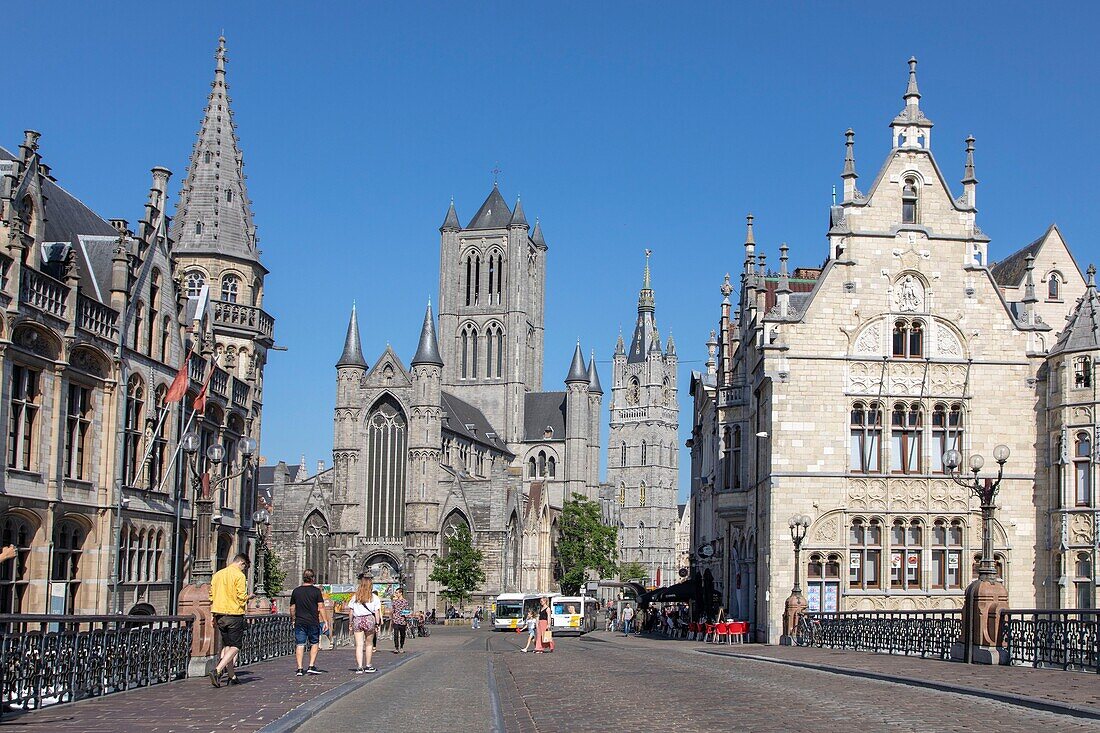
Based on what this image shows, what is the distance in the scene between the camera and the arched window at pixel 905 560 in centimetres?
4288

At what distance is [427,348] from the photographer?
11150 cm

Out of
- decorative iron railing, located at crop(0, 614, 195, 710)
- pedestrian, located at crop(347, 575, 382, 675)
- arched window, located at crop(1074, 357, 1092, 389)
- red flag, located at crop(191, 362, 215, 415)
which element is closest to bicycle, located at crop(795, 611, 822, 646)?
arched window, located at crop(1074, 357, 1092, 389)

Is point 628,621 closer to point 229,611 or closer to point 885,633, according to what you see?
point 885,633

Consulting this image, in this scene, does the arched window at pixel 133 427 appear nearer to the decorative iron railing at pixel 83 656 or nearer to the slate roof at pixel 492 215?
the decorative iron railing at pixel 83 656

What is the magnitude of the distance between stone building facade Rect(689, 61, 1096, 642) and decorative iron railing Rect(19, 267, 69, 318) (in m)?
22.3

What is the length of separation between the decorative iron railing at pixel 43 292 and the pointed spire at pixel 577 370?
112258 millimetres

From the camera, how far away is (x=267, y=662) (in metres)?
26.4

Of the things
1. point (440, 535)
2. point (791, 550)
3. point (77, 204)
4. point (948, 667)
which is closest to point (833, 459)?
point (791, 550)

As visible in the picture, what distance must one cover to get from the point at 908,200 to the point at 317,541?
75554 mm

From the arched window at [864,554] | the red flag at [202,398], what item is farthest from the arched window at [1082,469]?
the red flag at [202,398]

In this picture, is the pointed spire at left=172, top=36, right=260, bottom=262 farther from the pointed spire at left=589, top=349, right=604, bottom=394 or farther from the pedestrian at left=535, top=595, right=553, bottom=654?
the pointed spire at left=589, top=349, right=604, bottom=394

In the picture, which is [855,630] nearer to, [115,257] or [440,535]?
[115,257]

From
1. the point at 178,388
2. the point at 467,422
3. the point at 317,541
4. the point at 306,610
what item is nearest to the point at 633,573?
the point at 467,422

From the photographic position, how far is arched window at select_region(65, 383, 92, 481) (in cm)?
3278
